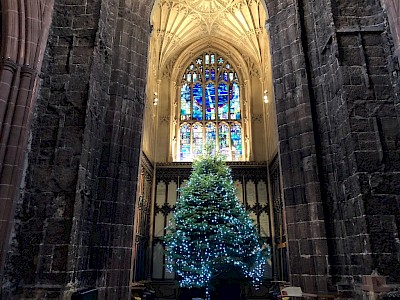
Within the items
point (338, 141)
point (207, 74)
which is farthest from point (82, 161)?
point (207, 74)

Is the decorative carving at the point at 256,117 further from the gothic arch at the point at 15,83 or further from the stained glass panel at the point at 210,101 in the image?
the gothic arch at the point at 15,83

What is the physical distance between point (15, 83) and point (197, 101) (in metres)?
12.8

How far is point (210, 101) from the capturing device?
1798 centimetres

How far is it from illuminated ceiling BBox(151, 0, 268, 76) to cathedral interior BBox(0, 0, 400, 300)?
24.6 feet

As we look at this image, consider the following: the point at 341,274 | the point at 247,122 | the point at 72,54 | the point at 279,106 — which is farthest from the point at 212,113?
the point at 341,274

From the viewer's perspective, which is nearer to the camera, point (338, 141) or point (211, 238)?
point (338, 141)

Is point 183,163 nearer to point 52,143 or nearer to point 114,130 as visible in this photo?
point 114,130

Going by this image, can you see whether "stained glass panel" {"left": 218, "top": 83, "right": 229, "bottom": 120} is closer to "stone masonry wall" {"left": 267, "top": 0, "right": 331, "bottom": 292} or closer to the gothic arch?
"stone masonry wall" {"left": 267, "top": 0, "right": 331, "bottom": 292}

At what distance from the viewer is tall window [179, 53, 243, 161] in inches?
675

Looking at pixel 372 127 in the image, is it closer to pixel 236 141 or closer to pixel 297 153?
pixel 297 153

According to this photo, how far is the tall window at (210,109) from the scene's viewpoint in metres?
17.1

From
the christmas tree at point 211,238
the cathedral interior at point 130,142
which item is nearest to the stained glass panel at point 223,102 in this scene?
the christmas tree at point 211,238

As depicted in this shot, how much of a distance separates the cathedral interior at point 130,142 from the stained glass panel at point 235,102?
9.40m

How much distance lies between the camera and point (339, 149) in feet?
21.0
